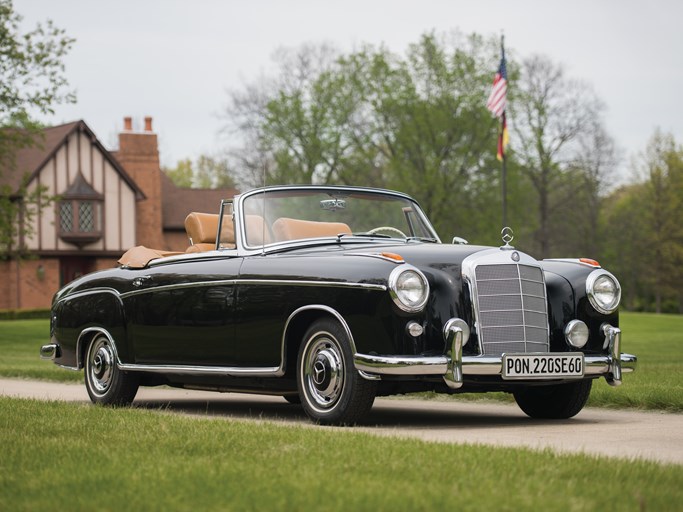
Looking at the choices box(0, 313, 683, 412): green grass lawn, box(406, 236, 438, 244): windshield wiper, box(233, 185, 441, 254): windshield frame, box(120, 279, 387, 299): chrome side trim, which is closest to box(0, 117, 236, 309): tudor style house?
box(0, 313, 683, 412): green grass lawn

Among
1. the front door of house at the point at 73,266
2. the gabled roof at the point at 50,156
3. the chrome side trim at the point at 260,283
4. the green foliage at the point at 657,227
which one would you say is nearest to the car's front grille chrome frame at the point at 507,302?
the chrome side trim at the point at 260,283

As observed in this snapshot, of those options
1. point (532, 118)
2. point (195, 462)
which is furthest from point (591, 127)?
point (195, 462)

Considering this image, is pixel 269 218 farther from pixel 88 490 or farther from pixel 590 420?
pixel 88 490

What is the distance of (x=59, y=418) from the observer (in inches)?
307

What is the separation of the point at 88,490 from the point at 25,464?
Answer: 0.95m

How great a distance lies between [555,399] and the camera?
878 cm

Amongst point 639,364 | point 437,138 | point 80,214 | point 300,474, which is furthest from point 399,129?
point 300,474

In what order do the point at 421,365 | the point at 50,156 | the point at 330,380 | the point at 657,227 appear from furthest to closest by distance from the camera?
the point at 657,227, the point at 50,156, the point at 330,380, the point at 421,365

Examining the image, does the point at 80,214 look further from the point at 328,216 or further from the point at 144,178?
the point at 328,216

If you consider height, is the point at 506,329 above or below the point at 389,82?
below

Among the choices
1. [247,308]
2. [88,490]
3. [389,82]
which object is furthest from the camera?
[389,82]

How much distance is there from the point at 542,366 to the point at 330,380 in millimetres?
1452

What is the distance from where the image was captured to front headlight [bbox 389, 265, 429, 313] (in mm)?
7344

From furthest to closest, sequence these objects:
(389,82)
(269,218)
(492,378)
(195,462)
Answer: (389,82), (269,218), (492,378), (195,462)
